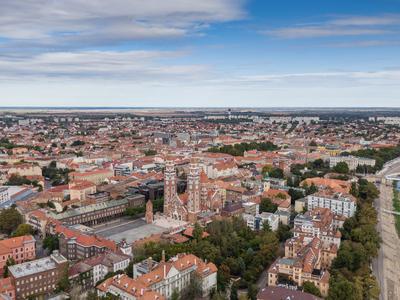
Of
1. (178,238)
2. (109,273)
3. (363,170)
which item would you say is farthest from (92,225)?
(363,170)

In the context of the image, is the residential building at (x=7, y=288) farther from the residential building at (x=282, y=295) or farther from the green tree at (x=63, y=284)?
the residential building at (x=282, y=295)

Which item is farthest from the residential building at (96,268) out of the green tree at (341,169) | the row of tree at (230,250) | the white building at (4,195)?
the green tree at (341,169)

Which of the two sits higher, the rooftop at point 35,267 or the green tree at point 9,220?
the rooftop at point 35,267

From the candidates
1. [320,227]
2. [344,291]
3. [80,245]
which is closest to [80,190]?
[80,245]

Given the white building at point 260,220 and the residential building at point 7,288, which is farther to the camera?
the white building at point 260,220

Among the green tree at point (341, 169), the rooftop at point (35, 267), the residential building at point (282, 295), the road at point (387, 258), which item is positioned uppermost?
the green tree at point (341, 169)

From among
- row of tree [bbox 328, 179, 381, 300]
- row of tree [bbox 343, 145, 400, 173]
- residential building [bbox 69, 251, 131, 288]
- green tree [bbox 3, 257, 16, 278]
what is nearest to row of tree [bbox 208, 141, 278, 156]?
row of tree [bbox 343, 145, 400, 173]

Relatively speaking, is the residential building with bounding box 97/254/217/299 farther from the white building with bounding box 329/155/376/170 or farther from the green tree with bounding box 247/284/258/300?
the white building with bounding box 329/155/376/170
